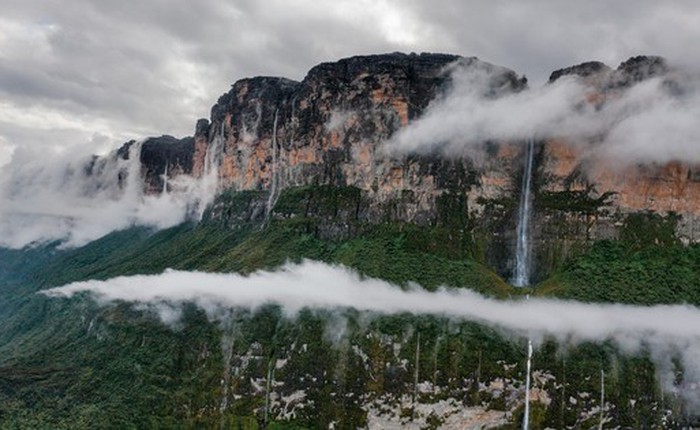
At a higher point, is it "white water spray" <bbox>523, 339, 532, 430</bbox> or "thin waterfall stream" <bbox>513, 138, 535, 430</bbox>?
"thin waterfall stream" <bbox>513, 138, 535, 430</bbox>

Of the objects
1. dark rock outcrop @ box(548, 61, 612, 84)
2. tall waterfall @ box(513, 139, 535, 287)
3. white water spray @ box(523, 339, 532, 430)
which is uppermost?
dark rock outcrop @ box(548, 61, 612, 84)

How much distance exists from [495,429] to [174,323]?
231 ft

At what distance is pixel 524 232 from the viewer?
15888cm

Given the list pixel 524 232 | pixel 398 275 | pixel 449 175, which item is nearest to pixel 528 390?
pixel 398 275

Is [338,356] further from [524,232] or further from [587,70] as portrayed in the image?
[587,70]

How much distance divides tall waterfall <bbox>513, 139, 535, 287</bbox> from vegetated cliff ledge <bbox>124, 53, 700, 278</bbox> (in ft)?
5.44

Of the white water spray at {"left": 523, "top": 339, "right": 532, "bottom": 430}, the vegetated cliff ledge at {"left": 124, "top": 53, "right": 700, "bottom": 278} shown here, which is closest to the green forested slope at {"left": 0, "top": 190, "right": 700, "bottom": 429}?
the white water spray at {"left": 523, "top": 339, "right": 532, "bottom": 430}

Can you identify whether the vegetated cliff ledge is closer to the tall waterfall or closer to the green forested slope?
the tall waterfall

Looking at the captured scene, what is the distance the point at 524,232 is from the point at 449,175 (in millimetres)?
→ 22249

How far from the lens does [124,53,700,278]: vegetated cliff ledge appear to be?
502 feet

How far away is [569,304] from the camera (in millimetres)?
135750

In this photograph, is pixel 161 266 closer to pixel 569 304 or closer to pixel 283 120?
pixel 283 120

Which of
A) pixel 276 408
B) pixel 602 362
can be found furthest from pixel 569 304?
pixel 276 408

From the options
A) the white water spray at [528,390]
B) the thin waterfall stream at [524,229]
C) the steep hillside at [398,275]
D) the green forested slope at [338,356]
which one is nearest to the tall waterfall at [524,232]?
the thin waterfall stream at [524,229]
